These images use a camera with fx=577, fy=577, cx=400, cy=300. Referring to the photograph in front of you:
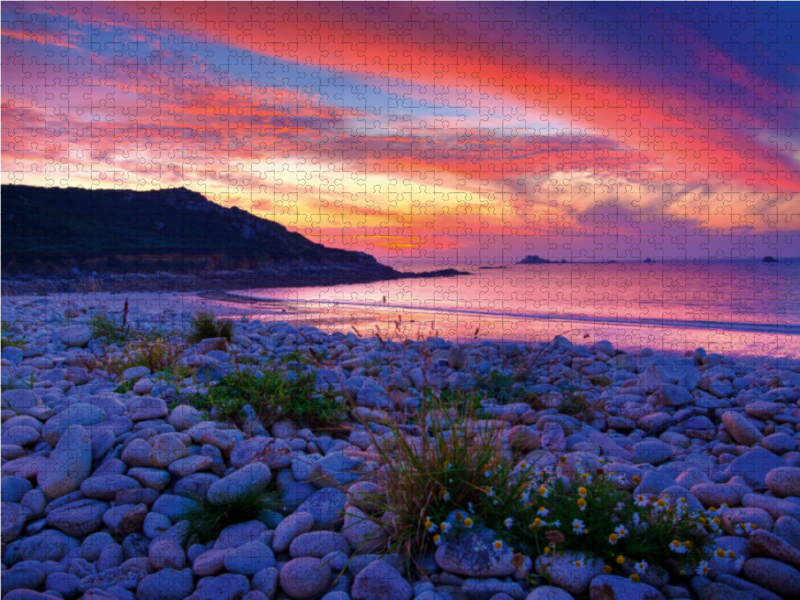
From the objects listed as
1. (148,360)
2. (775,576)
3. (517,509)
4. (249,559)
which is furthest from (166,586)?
(148,360)

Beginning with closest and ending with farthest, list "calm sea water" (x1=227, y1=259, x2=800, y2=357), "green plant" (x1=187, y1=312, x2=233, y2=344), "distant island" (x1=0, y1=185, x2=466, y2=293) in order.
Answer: "green plant" (x1=187, y1=312, x2=233, y2=344) → "calm sea water" (x1=227, y1=259, x2=800, y2=357) → "distant island" (x1=0, y1=185, x2=466, y2=293)

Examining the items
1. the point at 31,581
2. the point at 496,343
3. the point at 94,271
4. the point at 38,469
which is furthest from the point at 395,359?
the point at 94,271

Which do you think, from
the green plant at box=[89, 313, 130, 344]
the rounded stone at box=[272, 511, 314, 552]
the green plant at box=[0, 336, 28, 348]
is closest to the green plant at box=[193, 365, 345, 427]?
the rounded stone at box=[272, 511, 314, 552]

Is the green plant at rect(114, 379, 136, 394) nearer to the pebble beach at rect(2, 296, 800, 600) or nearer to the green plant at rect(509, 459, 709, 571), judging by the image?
the pebble beach at rect(2, 296, 800, 600)

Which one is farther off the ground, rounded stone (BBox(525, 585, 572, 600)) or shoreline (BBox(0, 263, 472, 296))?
shoreline (BBox(0, 263, 472, 296))

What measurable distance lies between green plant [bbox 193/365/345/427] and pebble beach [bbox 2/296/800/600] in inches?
3.2

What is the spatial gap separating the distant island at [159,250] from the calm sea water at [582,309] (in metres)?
5.80

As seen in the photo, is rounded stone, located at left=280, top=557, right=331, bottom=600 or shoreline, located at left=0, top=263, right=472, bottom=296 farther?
shoreline, located at left=0, top=263, right=472, bottom=296

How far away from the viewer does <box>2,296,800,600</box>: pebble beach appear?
271cm

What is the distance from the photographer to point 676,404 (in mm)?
5758

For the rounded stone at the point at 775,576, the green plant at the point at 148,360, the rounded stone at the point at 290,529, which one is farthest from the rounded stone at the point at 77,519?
the rounded stone at the point at 775,576

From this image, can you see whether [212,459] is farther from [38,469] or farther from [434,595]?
[434,595]

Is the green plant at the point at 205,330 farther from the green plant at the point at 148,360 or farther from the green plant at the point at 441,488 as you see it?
the green plant at the point at 441,488

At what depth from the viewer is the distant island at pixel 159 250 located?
24.6 m
